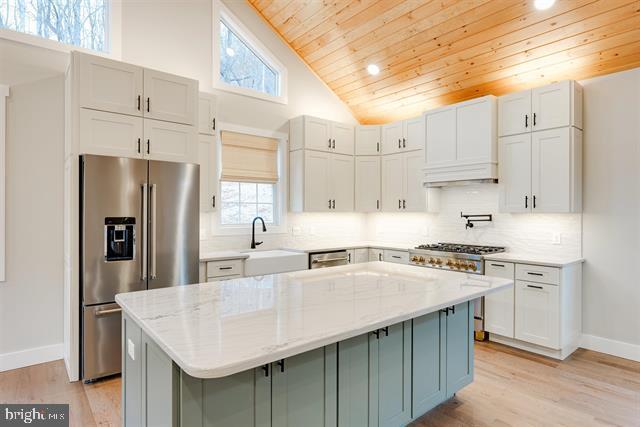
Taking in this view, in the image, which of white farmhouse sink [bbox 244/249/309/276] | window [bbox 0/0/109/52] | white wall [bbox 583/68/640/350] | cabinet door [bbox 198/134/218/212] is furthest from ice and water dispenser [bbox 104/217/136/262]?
white wall [bbox 583/68/640/350]

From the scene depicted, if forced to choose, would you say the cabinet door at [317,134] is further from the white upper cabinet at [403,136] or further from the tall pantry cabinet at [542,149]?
the tall pantry cabinet at [542,149]

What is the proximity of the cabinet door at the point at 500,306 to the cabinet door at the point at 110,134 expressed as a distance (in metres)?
3.64

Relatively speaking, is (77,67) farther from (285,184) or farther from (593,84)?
(593,84)

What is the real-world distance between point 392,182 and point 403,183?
18cm

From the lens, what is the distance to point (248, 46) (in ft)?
16.3

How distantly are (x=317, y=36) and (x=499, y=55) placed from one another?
85.6 inches

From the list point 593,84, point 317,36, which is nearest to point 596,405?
point 593,84

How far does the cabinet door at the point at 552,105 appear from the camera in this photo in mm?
3686

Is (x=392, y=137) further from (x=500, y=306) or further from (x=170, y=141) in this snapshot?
(x=170, y=141)

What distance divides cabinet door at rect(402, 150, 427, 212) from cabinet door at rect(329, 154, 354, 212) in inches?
30.0

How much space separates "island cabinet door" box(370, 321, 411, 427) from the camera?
202 cm

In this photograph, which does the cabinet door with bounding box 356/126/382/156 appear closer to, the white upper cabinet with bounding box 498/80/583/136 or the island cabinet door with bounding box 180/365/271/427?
the white upper cabinet with bounding box 498/80/583/136

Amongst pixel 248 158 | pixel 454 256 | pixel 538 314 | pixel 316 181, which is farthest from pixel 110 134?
pixel 538 314

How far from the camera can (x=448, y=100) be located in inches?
191
